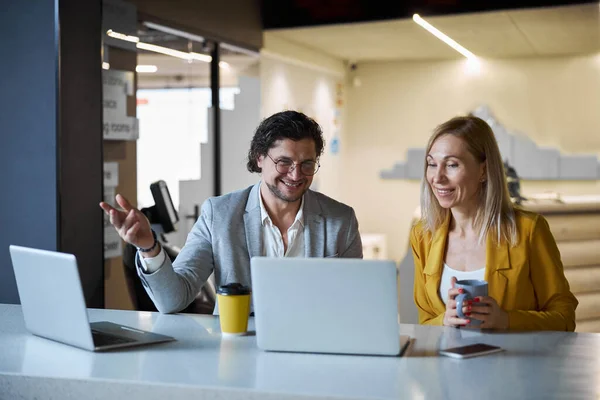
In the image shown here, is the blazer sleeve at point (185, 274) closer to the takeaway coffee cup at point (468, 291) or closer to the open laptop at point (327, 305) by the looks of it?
the open laptop at point (327, 305)

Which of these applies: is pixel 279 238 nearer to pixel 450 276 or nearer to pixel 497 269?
pixel 450 276

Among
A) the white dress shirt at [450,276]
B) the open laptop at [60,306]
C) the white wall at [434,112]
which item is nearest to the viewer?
the open laptop at [60,306]

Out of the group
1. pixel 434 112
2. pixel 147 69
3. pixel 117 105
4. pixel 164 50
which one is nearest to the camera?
pixel 117 105

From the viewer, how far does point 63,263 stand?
73.4 inches

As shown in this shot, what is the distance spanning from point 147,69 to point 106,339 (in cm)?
303

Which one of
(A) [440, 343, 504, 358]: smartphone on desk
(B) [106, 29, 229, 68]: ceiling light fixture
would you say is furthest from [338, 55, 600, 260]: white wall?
(A) [440, 343, 504, 358]: smartphone on desk

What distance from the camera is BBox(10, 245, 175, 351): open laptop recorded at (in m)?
1.86

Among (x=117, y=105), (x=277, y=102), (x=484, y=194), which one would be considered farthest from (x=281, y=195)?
(x=277, y=102)

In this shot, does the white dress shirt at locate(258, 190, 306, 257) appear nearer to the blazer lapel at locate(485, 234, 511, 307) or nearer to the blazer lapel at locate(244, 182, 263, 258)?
the blazer lapel at locate(244, 182, 263, 258)

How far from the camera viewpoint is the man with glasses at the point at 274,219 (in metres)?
2.51

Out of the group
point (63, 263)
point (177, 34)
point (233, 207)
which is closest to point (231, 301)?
point (63, 263)

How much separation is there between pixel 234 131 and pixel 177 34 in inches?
40.2

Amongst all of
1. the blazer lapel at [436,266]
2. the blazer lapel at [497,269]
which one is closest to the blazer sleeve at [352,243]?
the blazer lapel at [436,266]

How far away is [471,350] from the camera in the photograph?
180 cm
